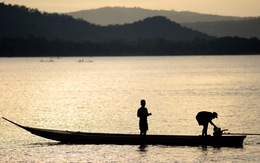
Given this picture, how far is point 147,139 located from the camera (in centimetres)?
3328

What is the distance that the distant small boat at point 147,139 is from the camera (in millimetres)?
33125

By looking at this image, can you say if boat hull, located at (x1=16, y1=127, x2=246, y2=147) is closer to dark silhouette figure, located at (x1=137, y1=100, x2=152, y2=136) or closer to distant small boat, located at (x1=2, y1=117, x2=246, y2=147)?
distant small boat, located at (x1=2, y1=117, x2=246, y2=147)

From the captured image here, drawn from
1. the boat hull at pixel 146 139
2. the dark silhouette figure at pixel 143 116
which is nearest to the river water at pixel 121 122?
the boat hull at pixel 146 139

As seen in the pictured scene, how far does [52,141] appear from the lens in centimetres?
3631

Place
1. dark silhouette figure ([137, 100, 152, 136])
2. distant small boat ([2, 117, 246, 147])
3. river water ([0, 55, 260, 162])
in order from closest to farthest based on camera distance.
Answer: river water ([0, 55, 260, 162])
dark silhouette figure ([137, 100, 152, 136])
distant small boat ([2, 117, 246, 147])

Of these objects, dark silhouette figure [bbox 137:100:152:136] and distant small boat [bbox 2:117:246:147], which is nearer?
dark silhouette figure [bbox 137:100:152:136]

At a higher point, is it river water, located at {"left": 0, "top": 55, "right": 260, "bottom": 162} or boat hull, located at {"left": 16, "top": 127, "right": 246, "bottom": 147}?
boat hull, located at {"left": 16, "top": 127, "right": 246, "bottom": 147}

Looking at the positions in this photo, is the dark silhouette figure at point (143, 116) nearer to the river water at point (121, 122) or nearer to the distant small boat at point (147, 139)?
the distant small boat at point (147, 139)

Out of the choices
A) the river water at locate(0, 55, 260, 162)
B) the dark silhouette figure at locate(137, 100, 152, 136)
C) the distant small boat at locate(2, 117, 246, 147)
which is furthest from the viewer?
the distant small boat at locate(2, 117, 246, 147)

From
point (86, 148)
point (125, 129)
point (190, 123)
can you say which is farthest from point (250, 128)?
point (86, 148)

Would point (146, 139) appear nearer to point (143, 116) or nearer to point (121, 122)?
point (143, 116)

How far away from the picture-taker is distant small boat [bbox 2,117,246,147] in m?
33.1

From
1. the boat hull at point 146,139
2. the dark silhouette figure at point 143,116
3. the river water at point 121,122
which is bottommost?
the river water at point 121,122

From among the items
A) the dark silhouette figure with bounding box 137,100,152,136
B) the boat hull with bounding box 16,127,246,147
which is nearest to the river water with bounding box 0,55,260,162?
the boat hull with bounding box 16,127,246,147
